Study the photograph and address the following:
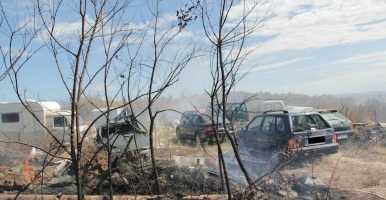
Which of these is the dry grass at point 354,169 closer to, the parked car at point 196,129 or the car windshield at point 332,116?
the car windshield at point 332,116

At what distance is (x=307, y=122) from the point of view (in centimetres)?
1307

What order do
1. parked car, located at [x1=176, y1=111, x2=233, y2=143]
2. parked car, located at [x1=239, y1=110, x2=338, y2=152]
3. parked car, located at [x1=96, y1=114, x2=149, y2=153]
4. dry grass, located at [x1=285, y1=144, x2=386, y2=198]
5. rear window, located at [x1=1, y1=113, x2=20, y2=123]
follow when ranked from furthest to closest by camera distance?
rear window, located at [x1=1, y1=113, x2=20, y2=123] → parked car, located at [x1=176, y1=111, x2=233, y2=143] → parked car, located at [x1=239, y1=110, x2=338, y2=152] → dry grass, located at [x1=285, y1=144, x2=386, y2=198] → parked car, located at [x1=96, y1=114, x2=149, y2=153]

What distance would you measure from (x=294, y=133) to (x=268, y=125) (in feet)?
3.19

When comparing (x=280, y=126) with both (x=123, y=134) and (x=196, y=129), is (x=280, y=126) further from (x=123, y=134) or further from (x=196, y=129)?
(x=196, y=129)

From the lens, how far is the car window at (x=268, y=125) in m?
13.1

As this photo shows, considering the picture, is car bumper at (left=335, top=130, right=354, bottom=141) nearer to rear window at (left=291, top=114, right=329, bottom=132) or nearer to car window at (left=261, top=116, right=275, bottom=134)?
rear window at (left=291, top=114, right=329, bottom=132)

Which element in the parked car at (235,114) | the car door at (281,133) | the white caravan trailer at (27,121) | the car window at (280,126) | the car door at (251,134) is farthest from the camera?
the white caravan trailer at (27,121)

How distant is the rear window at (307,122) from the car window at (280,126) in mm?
269

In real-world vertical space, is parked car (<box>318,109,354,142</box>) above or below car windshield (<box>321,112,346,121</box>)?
below

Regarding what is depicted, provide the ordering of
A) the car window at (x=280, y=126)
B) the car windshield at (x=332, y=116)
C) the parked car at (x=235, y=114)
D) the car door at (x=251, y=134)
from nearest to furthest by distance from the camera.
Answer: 1. the parked car at (x=235, y=114)
2. the car window at (x=280, y=126)
3. the car door at (x=251, y=134)
4. the car windshield at (x=332, y=116)

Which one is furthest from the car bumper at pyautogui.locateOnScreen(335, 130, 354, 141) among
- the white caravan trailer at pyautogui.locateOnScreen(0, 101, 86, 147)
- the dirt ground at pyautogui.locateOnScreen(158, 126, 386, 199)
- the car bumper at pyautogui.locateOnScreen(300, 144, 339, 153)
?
the white caravan trailer at pyautogui.locateOnScreen(0, 101, 86, 147)

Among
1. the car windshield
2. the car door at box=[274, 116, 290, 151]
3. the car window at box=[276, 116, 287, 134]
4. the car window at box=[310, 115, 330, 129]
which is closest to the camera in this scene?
the car door at box=[274, 116, 290, 151]

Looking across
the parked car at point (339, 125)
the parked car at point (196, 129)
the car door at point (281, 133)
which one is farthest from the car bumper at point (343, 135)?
the parked car at point (196, 129)

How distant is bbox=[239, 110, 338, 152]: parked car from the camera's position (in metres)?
12.6
